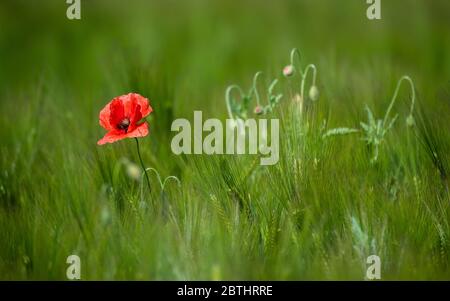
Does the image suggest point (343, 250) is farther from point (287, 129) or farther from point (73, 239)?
point (73, 239)

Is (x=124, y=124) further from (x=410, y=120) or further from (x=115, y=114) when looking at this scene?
(x=410, y=120)

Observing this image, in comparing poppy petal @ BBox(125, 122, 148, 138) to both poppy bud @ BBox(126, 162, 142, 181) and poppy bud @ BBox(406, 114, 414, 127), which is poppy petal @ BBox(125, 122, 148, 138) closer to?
poppy bud @ BBox(126, 162, 142, 181)

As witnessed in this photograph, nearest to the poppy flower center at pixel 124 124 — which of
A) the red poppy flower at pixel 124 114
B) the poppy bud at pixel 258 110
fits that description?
the red poppy flower at pixel 124 114

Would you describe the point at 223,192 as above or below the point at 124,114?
below

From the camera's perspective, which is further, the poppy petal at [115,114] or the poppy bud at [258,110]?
the poppy bud at [258,110]

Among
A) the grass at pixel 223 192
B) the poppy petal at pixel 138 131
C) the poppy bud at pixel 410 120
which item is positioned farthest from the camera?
the poppy bud at pixel 410 120

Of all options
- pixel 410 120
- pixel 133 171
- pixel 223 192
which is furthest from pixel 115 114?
pixel 410 120

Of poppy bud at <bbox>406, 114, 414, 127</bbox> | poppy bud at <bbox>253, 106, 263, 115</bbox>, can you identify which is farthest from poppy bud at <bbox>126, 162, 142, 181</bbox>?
poppy bud at <bbox>406, 114, 414, 127</bbox>

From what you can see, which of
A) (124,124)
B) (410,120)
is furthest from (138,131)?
(410,120)

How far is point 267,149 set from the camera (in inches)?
87.7

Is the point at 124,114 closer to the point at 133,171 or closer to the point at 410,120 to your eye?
the point at 133,171

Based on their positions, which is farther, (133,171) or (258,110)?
(258,110)

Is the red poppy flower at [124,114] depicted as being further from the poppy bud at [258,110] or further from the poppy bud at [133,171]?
the poppy bud at [258,110]

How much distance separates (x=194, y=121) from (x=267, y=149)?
30cm
